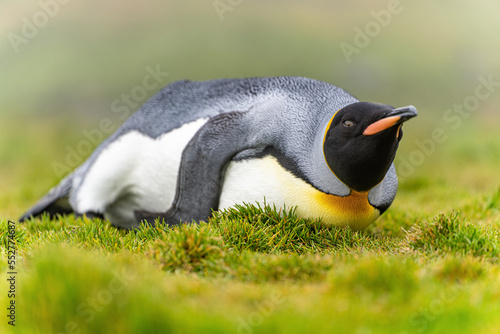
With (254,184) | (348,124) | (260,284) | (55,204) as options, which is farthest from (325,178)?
(55,204)

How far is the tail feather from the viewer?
16.8ft

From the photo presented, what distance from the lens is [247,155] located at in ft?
12.6

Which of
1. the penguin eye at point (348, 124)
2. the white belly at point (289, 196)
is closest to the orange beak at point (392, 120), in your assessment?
the penguin eye at point (348, 124)

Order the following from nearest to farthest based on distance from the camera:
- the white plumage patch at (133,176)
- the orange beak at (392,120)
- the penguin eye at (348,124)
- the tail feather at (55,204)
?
the orange beak at (392,120) < the penguin eye at (348,124) < the white plumage patch at (133,176) < the tail feather at (55,204)

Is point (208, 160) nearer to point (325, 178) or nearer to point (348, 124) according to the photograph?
point (325, 178)

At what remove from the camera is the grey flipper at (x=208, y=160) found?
3.92 m

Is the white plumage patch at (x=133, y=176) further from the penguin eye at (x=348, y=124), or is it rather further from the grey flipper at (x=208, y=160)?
the penguin eye at (x=348, y=124)

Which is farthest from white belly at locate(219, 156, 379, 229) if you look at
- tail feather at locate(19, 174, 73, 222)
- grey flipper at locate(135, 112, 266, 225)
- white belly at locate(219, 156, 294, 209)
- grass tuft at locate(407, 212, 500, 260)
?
tail feather at locate(19, 174, 73, 222)

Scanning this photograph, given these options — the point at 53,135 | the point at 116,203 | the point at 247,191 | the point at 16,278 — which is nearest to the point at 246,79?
the point at 247,191

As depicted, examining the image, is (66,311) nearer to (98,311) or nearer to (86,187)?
(98,311)

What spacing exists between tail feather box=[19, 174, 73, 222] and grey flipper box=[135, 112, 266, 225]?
1.59m

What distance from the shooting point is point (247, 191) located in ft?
12.4

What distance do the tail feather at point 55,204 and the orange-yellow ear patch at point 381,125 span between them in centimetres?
306

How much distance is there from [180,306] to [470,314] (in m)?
1.17
